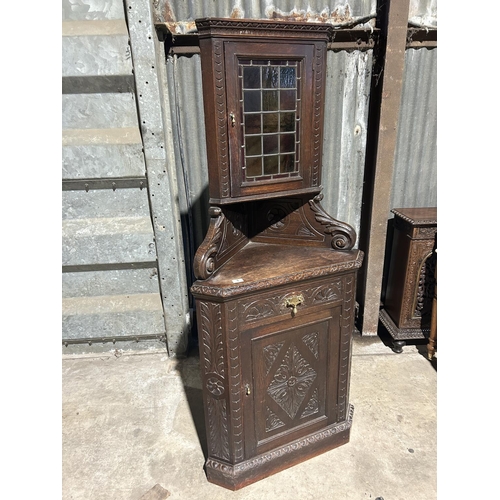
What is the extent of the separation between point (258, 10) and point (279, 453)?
2.65 meters

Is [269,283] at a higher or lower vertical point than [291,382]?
higher

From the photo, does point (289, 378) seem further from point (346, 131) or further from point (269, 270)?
point (346, 131)

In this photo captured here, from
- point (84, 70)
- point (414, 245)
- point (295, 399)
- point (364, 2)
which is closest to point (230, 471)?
point (295, 399)

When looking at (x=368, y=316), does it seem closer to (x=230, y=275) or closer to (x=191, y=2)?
(x=230, y=275)

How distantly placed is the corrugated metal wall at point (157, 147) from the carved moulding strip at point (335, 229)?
899mm

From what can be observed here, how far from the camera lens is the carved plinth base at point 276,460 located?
1.83 metres

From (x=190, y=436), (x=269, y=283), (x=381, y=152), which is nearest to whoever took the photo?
(x=269, y=283)

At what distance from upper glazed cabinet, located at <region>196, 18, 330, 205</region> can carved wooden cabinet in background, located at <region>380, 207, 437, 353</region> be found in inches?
43.4

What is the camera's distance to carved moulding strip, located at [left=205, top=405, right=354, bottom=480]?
1821 millimetres

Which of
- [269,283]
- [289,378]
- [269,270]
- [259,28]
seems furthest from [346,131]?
[289,378]

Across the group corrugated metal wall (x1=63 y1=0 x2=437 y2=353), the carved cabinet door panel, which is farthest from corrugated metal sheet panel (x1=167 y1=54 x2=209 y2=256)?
the carved cabinet door panel

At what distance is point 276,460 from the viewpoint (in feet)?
6.21

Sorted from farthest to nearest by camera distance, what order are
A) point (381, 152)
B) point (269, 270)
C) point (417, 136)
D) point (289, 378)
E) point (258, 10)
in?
point (417, 136), point (381, 152), point (258, 10), point (289, 378), point (269, 270)

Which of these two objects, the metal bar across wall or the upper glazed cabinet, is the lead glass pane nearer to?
the upper glazed cabinet
